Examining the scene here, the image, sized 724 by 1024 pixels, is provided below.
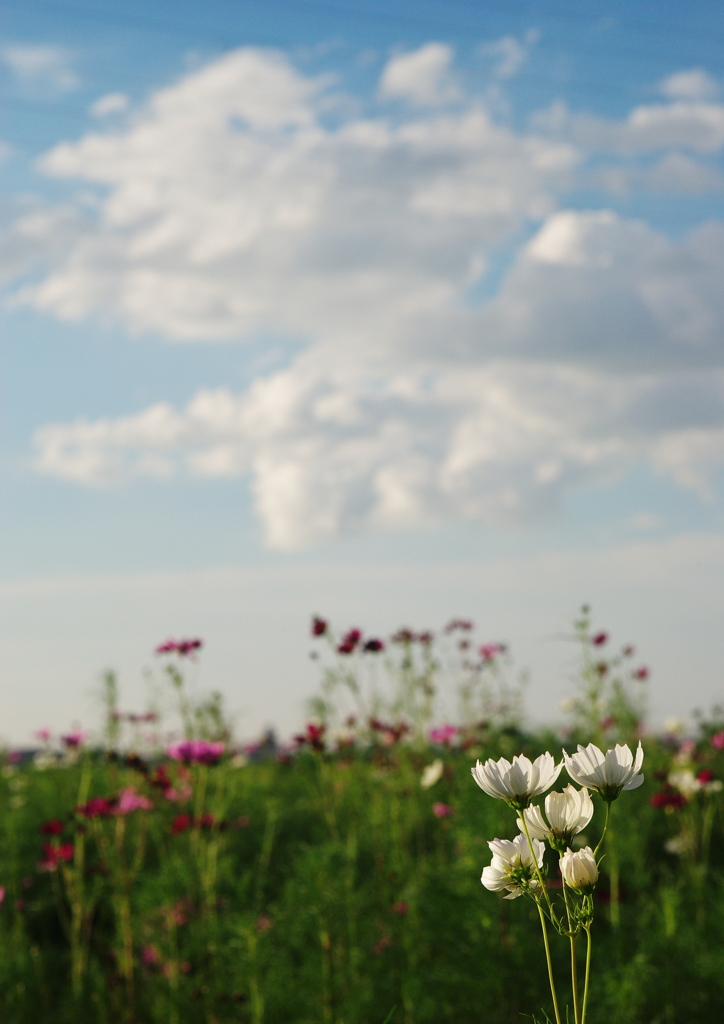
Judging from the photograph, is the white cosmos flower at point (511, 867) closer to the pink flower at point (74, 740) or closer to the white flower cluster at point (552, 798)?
the white flower cluster at point (552, 798)

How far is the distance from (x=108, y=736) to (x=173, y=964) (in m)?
1.27

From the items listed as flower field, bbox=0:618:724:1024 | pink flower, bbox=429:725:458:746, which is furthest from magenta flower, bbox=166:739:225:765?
pink flower, bbox=429:725:458:746

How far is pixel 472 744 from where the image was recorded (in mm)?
5086

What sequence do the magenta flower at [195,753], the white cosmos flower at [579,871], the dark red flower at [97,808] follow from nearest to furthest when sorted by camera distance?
the white cosmos flower at [579,871] < the dark red flower at [97,808] < the magenta flower at [195,753]

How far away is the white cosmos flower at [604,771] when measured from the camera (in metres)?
1.26

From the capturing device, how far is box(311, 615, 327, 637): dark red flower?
3855 millimetres

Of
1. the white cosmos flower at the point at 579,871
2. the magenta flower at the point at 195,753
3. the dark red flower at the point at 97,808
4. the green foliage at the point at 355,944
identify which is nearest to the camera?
the white cosmos flower at the point at 579,871

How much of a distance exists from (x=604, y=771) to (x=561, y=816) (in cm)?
9

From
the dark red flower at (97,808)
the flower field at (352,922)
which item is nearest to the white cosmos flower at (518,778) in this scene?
the flower field at (352,922)

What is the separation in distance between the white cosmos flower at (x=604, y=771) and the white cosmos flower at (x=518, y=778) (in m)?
0.03

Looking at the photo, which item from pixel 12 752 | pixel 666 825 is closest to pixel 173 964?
pixel 666 825

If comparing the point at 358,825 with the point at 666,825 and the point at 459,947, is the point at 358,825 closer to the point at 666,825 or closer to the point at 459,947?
the point at 459,947

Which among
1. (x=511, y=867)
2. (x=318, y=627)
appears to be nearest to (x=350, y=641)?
(x=318, y=627)

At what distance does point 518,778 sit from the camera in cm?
127
